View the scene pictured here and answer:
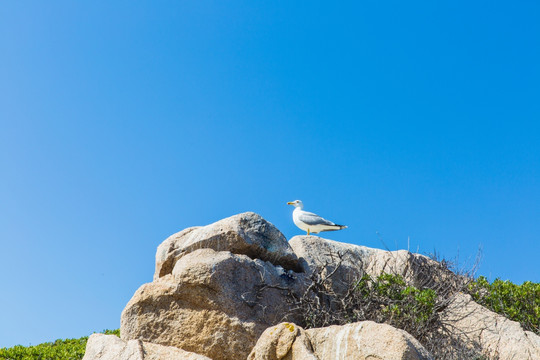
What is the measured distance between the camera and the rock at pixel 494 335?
1260cm

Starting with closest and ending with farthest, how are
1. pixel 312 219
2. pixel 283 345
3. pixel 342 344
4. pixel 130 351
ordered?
pixel 342 344 < pixel 283 345 < pixel 130 351 < pixel 312 219

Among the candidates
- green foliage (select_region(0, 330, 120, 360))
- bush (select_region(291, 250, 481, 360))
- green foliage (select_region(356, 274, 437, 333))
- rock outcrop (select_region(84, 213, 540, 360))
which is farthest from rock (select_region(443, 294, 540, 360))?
green foliage (select_region(0, 330, 120, 360))

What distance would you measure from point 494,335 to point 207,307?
23.0 feet

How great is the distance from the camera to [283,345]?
27.6 feet

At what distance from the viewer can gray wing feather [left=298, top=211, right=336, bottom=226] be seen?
16.2 metres

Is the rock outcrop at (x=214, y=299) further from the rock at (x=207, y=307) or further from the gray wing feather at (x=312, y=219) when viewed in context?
the gray wing feather at (x=312, y=219)

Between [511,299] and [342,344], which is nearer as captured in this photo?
[342,344]

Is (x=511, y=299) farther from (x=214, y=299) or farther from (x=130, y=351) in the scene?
(x=130, y=351)

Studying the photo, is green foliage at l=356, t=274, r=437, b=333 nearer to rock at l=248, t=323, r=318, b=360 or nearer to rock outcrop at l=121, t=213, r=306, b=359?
rock outcrop at l=121, t=213, r=306, b=359

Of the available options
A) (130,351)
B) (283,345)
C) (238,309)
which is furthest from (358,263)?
(130,351)

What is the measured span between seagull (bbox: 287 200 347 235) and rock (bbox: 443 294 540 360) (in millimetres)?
4268

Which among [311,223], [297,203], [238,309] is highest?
[297,203]

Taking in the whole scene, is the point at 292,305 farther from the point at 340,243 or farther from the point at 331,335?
the point at 340,243

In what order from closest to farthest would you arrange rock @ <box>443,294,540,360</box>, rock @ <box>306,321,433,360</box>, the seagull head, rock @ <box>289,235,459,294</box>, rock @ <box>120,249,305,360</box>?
rock @ <box>306,321,433,360</box>
rock @ <box>120,249,305,360</box>
rock @ <box>443,294,540,360</box>
rock @ <box>289,235,459,294</box>
the seagull head
